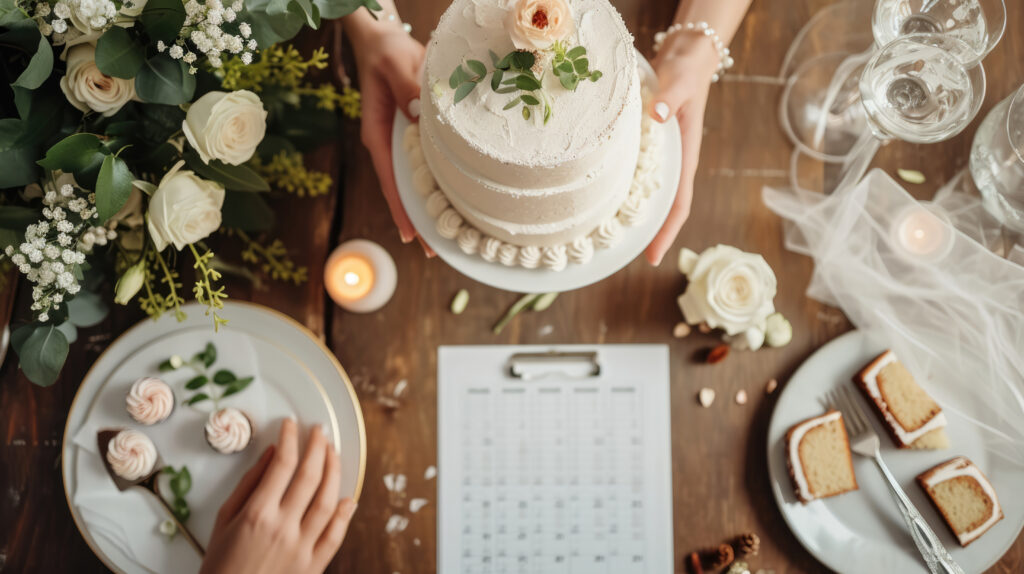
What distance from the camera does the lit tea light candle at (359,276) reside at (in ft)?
4.03

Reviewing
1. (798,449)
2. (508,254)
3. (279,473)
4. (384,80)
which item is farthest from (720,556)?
(384,80)

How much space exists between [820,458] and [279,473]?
984 millimetres

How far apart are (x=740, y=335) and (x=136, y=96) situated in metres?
1.07

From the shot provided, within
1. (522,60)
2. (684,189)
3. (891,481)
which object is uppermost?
(522,60)

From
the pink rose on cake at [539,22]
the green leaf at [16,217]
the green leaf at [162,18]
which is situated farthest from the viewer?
the green leaf at [16,217]

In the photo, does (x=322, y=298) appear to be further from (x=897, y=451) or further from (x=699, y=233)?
(x=897, y=451)

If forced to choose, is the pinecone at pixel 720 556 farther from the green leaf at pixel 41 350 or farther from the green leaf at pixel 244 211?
the green leaf at pixel 41 350

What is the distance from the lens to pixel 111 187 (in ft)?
2.59

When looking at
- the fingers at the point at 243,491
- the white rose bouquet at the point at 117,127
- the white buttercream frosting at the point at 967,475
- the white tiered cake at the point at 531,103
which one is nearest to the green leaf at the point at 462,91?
the white tiered cake at the point at 531,103

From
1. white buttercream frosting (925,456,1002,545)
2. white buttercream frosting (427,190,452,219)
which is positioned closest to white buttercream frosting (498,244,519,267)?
white buttercream frosting (427,190,452,219)

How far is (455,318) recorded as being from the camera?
1291 millimetres

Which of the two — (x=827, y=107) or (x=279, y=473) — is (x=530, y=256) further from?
(x=827, y=107)

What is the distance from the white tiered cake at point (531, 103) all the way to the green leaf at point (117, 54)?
0.35 m

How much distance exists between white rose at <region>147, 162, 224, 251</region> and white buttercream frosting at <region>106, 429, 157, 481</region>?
0.48 meters
